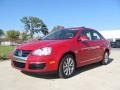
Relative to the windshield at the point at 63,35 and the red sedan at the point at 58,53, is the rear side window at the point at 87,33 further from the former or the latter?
the windshield at the point at 63,35

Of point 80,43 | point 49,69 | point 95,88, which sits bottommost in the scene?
point 95,88

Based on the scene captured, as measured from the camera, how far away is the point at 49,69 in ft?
21.6

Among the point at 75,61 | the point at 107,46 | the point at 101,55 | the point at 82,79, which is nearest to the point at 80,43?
the point at 75,61

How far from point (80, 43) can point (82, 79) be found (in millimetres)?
1291

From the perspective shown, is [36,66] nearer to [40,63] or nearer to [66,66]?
[40,63]

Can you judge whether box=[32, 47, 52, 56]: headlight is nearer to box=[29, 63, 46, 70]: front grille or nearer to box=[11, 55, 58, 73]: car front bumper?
box=[11, 55, 58, 73]: car front bumper

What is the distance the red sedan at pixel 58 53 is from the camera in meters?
6.53

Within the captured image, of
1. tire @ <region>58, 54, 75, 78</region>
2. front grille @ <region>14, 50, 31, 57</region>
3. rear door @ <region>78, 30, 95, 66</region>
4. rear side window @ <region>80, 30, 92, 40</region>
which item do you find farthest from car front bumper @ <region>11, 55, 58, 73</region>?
rear side window @ <region>80, 30, 92, 40</region>

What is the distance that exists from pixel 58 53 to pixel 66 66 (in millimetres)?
605

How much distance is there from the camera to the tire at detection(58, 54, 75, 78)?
6871 mm

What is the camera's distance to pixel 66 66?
7.07 metres

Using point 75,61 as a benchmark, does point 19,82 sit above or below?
below

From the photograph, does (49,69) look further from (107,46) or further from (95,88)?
(107,46)

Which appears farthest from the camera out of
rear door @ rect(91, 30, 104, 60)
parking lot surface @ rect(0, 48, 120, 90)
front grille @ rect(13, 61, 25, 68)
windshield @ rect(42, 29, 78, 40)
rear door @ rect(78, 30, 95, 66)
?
rear door @ rect(91, 30, 104, 60)
